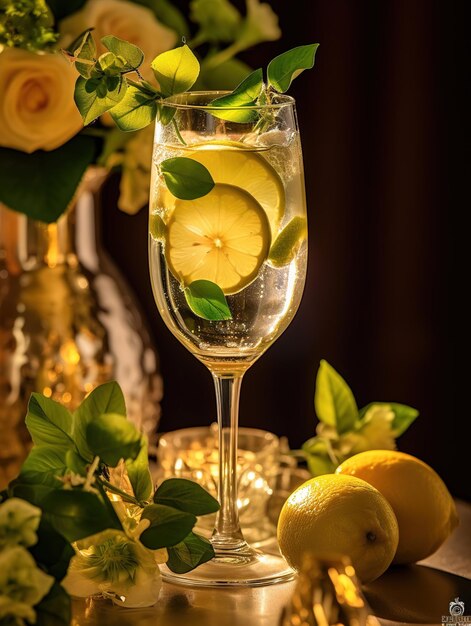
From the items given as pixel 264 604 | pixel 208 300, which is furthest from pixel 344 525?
pixel 208 300

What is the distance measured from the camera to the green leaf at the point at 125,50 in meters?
0.73

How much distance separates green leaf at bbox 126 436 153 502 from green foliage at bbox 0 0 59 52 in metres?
0.44

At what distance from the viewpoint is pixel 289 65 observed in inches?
30.4

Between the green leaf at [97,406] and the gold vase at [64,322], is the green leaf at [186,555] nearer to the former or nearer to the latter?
the green leaf at [97,406]

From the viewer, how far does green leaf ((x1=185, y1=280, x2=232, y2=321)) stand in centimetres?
78

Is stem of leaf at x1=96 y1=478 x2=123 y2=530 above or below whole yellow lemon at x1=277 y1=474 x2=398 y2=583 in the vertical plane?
above

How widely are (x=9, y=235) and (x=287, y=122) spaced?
424 millimetres

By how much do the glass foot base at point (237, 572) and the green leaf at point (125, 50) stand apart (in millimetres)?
361

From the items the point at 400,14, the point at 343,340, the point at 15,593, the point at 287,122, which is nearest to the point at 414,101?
the point at 400,14

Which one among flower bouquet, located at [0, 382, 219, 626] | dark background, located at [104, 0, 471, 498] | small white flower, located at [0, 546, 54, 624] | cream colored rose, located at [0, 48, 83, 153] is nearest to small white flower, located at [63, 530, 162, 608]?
flower bouquet, located at [0, 382, 219, 626]

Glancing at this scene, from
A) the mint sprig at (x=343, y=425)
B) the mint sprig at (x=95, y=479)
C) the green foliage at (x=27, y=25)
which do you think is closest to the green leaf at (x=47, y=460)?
the mint sprig at (x=95, y=479)

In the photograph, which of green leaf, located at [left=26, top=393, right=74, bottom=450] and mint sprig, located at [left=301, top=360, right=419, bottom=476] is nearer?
green leaf, located at [left=26, top=393, right=74, bottom=450]

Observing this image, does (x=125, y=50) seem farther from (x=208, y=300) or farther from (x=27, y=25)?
(x=27, y=25)

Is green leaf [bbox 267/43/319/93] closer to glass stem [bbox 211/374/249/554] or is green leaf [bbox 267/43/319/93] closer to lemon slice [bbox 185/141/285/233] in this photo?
lemon slice [bbox 185/141/285/233]
